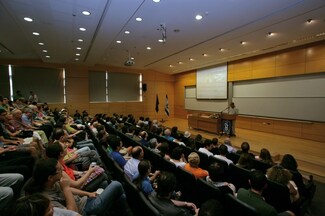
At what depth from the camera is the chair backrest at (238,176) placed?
241 cm

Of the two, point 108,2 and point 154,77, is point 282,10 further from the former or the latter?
point 154,77

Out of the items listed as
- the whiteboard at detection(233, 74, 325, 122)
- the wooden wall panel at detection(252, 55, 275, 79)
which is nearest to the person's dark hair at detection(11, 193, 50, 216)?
the whiteboard at detection(233, 74, 325, 122)

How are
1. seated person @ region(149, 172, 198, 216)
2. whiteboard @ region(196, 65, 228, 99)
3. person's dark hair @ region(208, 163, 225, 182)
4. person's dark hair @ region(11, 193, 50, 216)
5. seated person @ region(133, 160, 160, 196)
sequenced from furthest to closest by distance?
1. whiteboard @ region(196, 65, 228, 99)
2. person's dark hair @ region(208, 163, 225, 182)
3. seated person @ region(133, 160, 160, 196)
4. seated person @ region(149, 172, 198, 216)
5. person's dark hair @ region(11, 193, 50, 216)

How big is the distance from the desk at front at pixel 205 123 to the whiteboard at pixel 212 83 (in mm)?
2341

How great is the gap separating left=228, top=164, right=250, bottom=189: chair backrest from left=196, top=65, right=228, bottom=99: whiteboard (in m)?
7.85

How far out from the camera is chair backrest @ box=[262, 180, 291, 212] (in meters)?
1.97

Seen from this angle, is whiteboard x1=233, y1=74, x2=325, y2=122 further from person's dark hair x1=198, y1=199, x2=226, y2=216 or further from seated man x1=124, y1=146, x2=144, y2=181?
person's dark hair x1=198, y1=199, x2=226, y2=216

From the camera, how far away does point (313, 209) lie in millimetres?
2738

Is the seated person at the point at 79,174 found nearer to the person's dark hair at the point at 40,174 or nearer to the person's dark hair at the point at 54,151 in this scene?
the person's dark hair at the point at 54,151

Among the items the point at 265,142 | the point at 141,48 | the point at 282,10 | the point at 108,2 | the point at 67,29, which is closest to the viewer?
the point at 108,2

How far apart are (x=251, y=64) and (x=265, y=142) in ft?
13.4

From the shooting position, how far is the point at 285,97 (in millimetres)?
7410

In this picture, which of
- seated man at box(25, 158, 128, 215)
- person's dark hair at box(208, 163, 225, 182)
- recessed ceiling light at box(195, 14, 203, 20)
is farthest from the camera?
recessed ceiling light at box(195, 14, 203, 20)

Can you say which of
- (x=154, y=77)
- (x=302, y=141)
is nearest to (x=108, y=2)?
(x=302, y=141)
